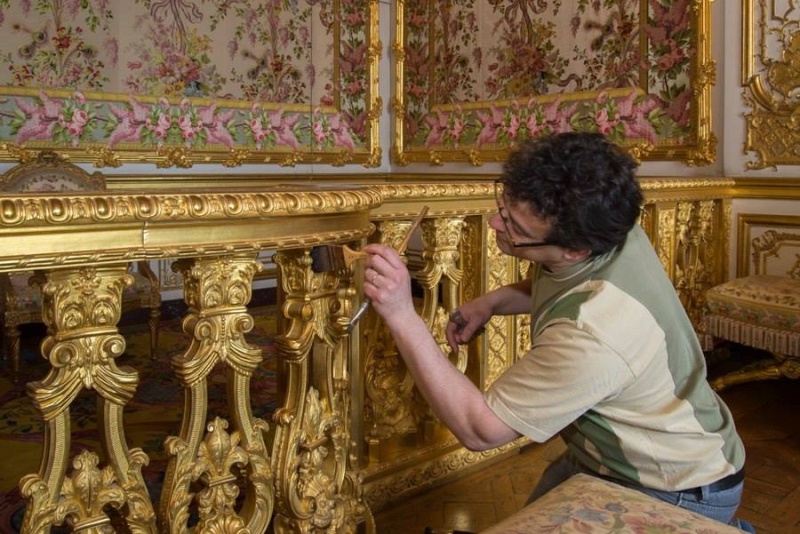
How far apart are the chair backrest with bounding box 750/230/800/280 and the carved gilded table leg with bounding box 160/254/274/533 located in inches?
125

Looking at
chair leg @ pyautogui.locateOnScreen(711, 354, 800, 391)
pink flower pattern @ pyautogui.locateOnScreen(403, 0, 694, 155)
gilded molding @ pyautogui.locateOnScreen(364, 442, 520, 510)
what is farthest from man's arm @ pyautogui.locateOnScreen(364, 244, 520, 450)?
pink flower pattern @ pyautogui.locateOnScreen(403, 0, 694, 155)

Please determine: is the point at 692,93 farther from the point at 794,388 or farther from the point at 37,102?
the point at 37,102

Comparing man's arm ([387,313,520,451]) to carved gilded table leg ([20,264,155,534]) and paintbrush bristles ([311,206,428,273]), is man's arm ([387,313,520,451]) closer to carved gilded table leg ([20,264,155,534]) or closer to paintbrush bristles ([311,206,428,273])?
paintbrush bristles ([311,206,428,273])

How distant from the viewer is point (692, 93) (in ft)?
12.7

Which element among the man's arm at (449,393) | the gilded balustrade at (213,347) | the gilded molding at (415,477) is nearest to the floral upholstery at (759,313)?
the gilded molding at (415,477)

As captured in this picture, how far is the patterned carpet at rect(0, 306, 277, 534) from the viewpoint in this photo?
227cm

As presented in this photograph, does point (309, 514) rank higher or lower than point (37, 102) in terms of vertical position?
lower

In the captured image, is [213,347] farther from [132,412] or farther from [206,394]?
[132,412]

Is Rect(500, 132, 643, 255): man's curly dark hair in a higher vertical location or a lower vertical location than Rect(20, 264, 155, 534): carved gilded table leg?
higher

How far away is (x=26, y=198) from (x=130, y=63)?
12.8 feet

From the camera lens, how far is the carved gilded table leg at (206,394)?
3.74 ft

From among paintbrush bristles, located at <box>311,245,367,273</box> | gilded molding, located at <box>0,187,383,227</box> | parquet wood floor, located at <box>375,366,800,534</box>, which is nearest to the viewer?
gilded molding, located at <box>0,187,383,227</box>

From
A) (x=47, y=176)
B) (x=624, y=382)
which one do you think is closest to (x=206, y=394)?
(x=624, y=382)

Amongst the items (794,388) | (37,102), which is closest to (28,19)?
(37,102)
